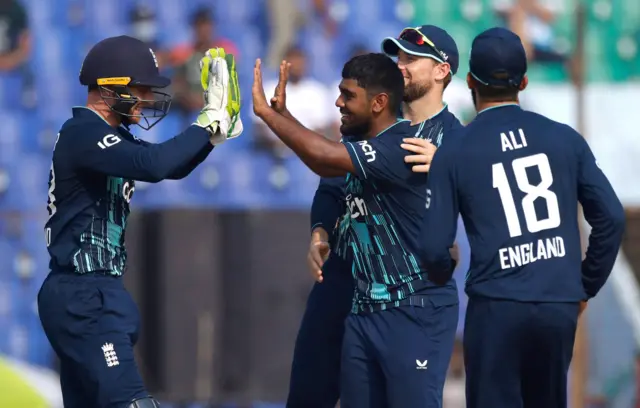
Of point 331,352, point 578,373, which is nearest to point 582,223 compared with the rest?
point 578,373

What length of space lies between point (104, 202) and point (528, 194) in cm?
182

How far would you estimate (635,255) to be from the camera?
443 inches

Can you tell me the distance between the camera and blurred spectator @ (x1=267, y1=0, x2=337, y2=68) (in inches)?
437

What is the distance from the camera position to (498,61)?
188 inches

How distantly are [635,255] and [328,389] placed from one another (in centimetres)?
625

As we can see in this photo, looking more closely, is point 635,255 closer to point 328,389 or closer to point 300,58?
point 300,58

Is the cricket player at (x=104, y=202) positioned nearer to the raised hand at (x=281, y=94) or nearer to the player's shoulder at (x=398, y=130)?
the raised hand at (x=281, y=94)

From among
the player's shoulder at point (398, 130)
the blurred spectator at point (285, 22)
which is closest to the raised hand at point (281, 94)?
the player's shoulder at point (398, 130)

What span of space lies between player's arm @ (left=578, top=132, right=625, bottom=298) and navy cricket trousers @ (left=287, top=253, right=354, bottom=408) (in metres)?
1.27

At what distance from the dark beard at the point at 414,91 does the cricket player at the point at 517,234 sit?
2.62 feet

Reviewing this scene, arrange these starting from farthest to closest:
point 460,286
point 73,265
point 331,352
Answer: point 460,286 → point 331,352 → point 73,265

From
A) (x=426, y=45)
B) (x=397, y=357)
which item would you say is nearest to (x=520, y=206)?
(x=397, y=357)

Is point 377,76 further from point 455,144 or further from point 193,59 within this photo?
point 193,59

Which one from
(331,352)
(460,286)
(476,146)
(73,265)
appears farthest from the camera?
(460,286)
